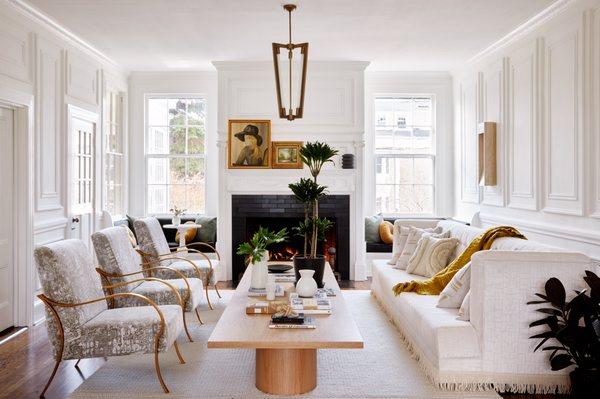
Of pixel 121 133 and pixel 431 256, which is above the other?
pixel 121 133

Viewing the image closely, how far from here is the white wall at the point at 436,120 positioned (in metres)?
8.02

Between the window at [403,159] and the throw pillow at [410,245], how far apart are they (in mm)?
2243

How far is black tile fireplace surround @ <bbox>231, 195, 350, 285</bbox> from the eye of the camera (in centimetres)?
743

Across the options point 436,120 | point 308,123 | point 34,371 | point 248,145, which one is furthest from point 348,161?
point 34,371

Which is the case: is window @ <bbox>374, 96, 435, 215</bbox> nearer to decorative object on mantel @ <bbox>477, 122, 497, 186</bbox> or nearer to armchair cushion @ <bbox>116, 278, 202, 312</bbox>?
→ decorative object on mantel @ <bbox>477, 122, 497, 186</bbox>

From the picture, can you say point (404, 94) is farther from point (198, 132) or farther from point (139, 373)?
point (139, 373)

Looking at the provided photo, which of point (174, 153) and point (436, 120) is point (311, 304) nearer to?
point (174, 153)

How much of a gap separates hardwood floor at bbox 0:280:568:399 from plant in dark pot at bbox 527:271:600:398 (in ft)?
0.90

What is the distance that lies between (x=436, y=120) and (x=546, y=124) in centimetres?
278

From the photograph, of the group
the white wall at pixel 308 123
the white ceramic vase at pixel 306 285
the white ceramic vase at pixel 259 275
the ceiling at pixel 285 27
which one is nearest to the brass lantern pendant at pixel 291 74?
the white wall at pixel 308 123

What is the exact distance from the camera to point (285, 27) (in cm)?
575

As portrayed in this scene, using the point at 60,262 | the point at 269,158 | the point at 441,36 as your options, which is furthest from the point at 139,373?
the point at 441,36

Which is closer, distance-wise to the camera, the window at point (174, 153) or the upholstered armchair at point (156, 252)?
the upholstered armchair at point (156, 252)

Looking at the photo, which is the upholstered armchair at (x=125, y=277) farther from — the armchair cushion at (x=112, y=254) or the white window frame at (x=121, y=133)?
the white window frame at (x=121, y=133)
